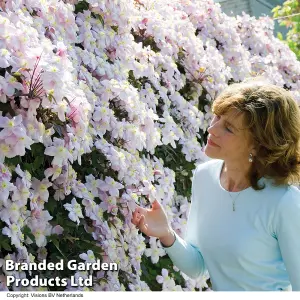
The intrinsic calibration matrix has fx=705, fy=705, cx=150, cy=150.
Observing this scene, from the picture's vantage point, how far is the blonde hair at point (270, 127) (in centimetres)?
191

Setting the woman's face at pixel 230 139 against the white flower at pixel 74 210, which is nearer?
the woman's face at pixel 230 139

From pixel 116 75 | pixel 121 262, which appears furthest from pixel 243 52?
pixel 121 262

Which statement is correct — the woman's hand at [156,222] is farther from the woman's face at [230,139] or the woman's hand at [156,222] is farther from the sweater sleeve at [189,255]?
the woman's face at [230,139]

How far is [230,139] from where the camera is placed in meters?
1.96

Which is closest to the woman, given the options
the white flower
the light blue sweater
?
the light blue sweater

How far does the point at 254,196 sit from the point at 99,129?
698 millimetres

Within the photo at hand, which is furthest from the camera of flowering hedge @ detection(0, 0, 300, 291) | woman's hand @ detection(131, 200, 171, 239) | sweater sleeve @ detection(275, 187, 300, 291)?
woman's hand @ detection(131, 200, 171, 239)

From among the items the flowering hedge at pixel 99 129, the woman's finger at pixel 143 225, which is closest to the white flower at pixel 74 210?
the flowering hedge at pixel 99 129

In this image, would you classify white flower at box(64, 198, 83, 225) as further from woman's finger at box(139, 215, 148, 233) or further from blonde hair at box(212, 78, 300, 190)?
blonde hair at box(212, 78, 300, 190)

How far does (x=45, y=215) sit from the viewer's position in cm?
209

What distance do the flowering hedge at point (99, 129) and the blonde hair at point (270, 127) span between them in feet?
1.58

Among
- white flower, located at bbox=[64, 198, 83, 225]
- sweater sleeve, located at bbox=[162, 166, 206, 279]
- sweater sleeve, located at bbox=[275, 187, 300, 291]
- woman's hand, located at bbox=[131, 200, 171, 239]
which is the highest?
sweater sleeve, located at bbox=[275, 187, 300, 291]

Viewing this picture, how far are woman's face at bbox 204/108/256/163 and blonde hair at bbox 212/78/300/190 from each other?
0.06ft

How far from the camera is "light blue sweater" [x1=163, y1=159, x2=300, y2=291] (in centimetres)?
186
